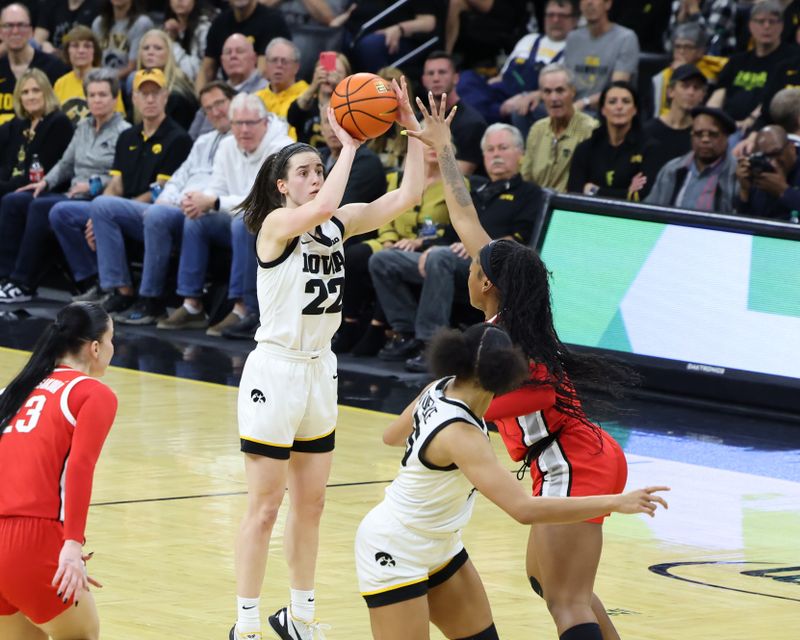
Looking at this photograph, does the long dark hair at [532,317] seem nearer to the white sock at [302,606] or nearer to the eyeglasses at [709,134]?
the white sock at [302,606]

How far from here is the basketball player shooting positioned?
6.31 m

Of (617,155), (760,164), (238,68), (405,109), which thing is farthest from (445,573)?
(238,68)

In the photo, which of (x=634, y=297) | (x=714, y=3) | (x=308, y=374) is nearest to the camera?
(x=308, y=374)

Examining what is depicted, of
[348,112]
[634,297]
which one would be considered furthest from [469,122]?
[348,112]

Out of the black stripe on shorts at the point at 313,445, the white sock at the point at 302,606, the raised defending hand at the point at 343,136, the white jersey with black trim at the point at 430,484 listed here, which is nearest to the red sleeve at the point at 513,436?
the white jersey with black trim at the point at 430,484

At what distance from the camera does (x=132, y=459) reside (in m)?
9.60

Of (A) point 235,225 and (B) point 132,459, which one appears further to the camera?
(A) point 235,225

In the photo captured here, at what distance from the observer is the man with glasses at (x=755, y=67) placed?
13766mm

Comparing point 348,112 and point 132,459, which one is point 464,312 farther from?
Result: point 348,112

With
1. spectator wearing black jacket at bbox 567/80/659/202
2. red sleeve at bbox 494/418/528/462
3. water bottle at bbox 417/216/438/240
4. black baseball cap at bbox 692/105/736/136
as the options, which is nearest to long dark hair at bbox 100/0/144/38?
water bottle at bbox 417/216/438/240

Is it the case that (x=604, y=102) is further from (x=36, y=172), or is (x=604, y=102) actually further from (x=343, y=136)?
(x=343, y=136)

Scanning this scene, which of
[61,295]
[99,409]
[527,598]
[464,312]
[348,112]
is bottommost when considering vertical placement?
[61,295]

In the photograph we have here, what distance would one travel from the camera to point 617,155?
13078 mm

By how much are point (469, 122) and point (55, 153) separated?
472cm
